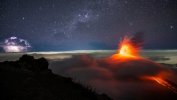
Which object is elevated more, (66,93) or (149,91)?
(66,93)

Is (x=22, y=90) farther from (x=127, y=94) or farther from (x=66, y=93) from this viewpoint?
(x=127, y=94)

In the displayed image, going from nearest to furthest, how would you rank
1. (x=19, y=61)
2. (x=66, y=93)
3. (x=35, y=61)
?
(x=66, y=93) → (x=19, y=61) → (x=35, y=61)

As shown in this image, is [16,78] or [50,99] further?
[16,78]

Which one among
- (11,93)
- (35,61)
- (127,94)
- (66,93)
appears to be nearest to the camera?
(11,93)

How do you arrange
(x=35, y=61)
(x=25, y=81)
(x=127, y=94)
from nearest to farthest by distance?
1. (x=25, y=81)
2. (x=35, y=61)
3. (x=127, y=94)

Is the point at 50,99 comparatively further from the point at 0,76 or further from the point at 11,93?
the point at 0,76

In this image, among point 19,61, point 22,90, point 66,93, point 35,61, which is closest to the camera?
point 22,90

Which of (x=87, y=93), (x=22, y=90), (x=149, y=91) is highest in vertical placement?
(x=22, y=90)

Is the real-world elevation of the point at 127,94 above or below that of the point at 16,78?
below

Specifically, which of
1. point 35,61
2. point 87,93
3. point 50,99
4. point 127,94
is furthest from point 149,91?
point 50,99
